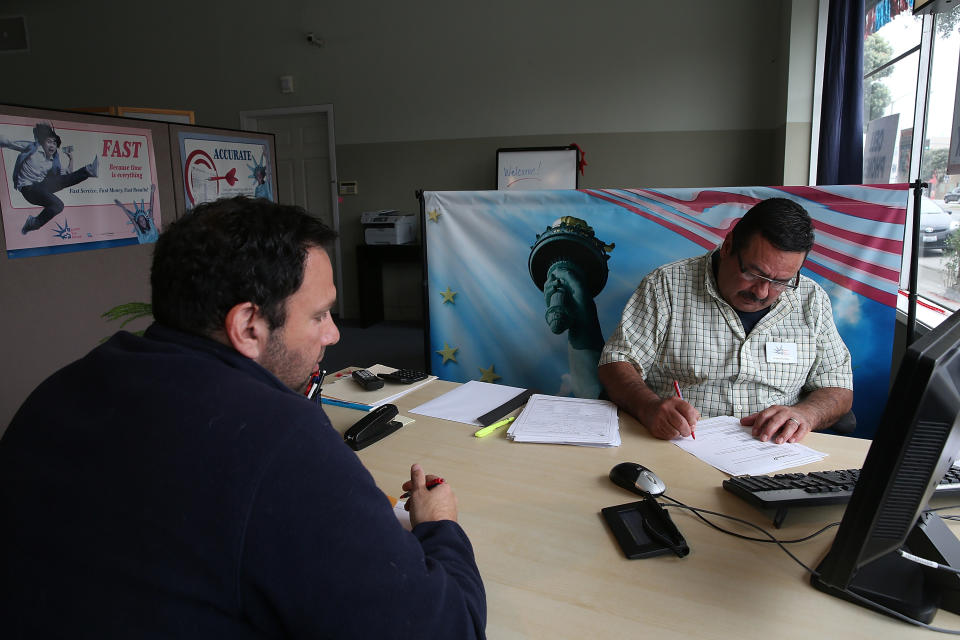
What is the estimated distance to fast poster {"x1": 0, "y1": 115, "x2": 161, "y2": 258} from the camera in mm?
2338

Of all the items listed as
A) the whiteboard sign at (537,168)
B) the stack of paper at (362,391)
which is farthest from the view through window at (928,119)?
the whiteboard sign at (537,168)

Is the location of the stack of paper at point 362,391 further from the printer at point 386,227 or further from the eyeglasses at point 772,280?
the printer at point 386,227

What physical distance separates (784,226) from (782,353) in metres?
0.41

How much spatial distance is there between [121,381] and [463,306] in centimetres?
221

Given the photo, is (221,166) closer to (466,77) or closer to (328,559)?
(466,77)

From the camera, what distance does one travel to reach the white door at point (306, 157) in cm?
609

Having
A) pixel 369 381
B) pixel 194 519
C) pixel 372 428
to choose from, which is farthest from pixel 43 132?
pixel 194 519

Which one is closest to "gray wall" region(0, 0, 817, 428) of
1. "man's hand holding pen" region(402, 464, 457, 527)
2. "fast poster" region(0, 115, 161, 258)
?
"fast poster" region(0, 115, 161, 258)

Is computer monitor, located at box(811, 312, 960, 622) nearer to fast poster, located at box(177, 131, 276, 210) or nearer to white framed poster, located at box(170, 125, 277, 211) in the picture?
white framed poster, located at box(170, 125, 277, 211)

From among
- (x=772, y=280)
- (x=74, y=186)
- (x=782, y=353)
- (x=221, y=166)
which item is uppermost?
(x=221, y=166)

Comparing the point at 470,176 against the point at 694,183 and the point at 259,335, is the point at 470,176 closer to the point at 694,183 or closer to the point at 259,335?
the point at 694,183

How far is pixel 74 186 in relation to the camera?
256 centimetres

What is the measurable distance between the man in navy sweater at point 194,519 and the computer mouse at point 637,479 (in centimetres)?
52

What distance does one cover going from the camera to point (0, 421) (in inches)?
93.4
